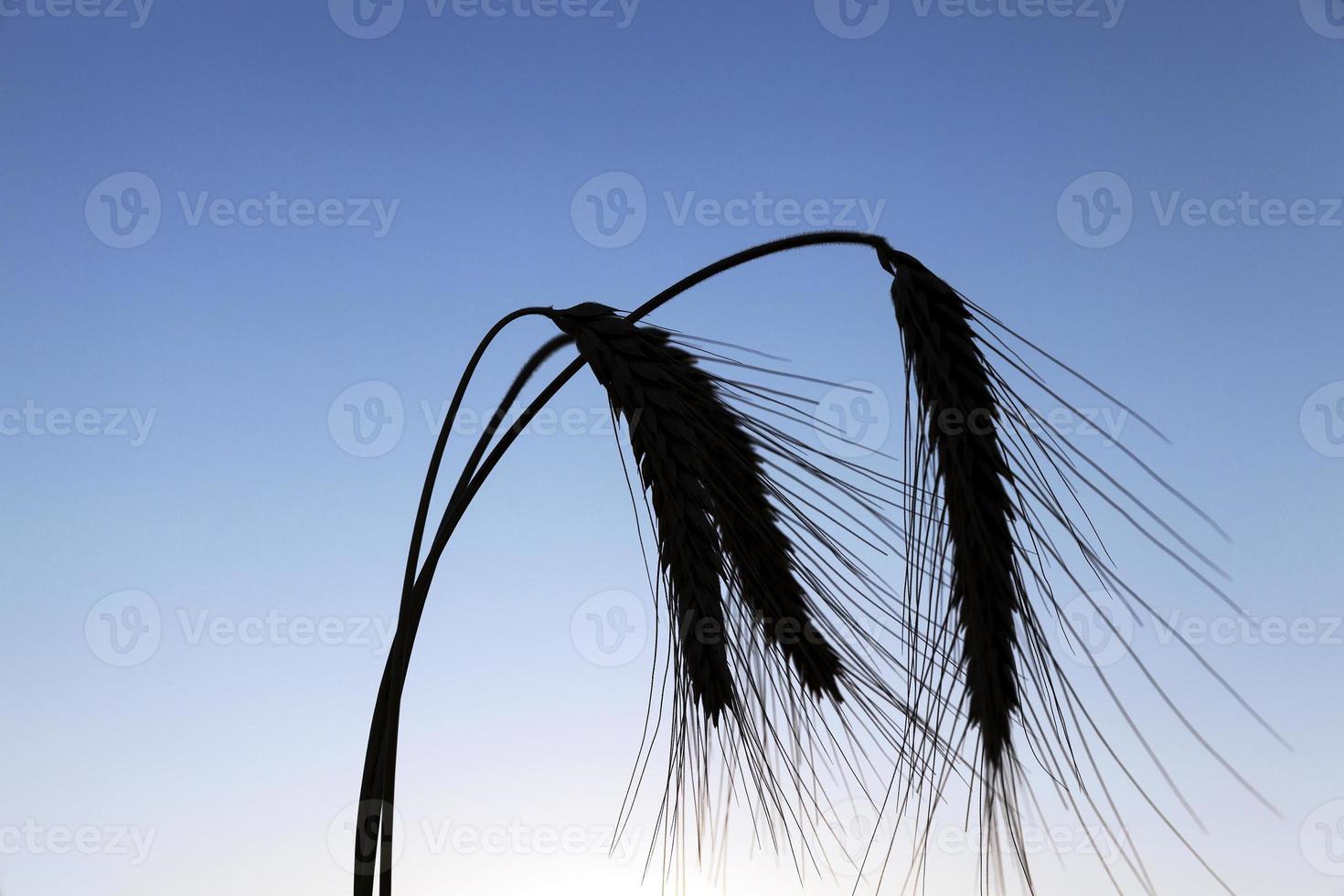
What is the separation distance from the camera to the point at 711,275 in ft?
4.08

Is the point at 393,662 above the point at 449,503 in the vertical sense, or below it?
below

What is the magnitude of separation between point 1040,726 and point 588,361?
0.73 metres

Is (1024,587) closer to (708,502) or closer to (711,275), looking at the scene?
(708,502)

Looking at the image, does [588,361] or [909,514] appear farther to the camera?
[588,361]

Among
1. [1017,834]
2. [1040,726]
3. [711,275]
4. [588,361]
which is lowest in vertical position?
[1017,834]

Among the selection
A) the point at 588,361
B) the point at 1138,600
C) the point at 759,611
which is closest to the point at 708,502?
the point at 759,611

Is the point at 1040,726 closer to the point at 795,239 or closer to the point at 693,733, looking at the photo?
the point at 693,733

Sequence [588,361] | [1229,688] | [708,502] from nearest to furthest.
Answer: [1229,688] → [708,502] → [588,361]

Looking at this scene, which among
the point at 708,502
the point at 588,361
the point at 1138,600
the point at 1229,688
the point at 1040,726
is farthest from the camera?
the point at 588,361

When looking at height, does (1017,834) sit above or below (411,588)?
below

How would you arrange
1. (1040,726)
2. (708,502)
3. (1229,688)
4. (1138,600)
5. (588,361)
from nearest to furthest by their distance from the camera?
(1229,688) → (1138,600) → (1040,726) → (708,502) → (588,361)

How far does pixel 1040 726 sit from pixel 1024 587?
0.16 m

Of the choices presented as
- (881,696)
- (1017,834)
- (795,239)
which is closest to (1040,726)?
(1017,834)

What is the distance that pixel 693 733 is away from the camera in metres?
1.24
